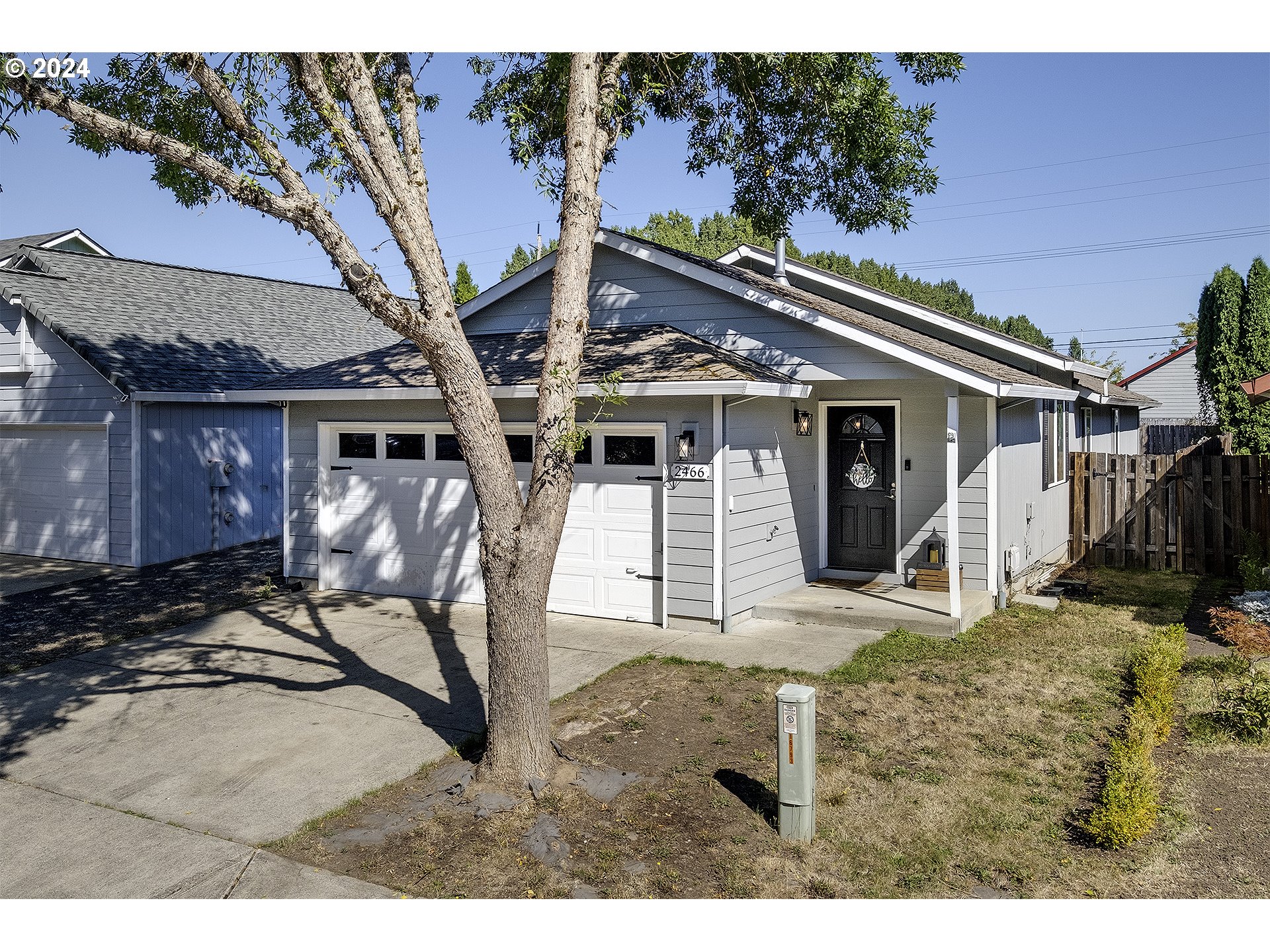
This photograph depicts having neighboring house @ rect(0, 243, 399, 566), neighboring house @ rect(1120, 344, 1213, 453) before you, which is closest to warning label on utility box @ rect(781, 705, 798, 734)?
neighboring house @ rect(0, 243, 399, 566)

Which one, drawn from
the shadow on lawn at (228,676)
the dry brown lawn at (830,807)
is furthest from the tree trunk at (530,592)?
the shadow on lawn at (228,676)

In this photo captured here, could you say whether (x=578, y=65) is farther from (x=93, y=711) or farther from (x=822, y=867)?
(x=93, y=711)

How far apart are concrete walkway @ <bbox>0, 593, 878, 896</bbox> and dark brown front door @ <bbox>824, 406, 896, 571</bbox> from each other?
2.19 m

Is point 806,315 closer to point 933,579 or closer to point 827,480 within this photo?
point 827,480

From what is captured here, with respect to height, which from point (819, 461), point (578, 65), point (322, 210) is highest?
point (578, 65)

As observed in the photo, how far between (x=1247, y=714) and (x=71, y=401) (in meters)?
16.4

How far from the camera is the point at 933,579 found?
10.7 m

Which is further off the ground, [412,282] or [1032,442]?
[412,282]

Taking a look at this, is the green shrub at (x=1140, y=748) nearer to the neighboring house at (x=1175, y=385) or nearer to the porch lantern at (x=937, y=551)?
the porch lantern at (x=937, y=551)

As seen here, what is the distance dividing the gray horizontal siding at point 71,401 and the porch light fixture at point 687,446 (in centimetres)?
957

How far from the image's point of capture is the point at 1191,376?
1524 inches

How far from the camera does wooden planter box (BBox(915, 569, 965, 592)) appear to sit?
10.7 m

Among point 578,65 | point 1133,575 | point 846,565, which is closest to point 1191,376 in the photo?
point 1133,575

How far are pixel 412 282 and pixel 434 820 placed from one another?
3249 millimetres
